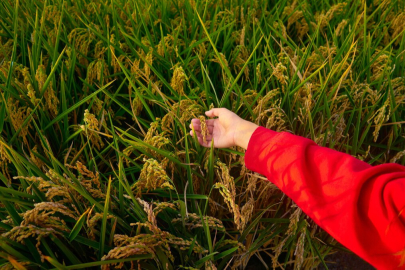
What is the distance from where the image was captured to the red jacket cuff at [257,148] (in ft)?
3.43

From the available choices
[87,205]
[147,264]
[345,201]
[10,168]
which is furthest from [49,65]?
[345,201]

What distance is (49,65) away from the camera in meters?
1.49

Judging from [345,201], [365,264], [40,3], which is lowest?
[365,264]

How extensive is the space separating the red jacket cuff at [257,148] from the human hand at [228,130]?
6 cm

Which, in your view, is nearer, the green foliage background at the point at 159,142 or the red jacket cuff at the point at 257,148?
the green foliage background at the point at 159,142

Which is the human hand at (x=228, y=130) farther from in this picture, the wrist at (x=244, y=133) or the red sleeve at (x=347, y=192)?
the red sleeve at (x=347, y=192)

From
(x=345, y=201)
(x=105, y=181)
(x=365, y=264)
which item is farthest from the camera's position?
(x=365, y=264)

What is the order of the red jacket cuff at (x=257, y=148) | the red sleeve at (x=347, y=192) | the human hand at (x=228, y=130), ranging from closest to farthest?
the red sleeve at (x=347, y=192) < the red jacket cuff at (x=257, y=148) < the human hand at (x=228, y=130)

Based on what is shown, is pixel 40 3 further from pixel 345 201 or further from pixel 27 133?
pixel 345 201

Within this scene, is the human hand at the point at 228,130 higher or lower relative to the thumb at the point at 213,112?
lower

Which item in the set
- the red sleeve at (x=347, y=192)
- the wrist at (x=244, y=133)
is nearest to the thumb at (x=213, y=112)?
the wrist at (x=244, y=133)

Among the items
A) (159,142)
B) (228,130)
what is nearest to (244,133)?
(228,130)

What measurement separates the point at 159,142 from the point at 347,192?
1.87 feet

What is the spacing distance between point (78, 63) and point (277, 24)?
1074mm
